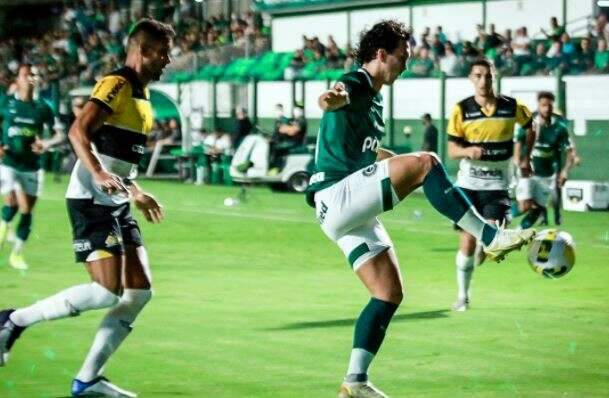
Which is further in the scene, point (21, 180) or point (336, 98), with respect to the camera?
point (21, 180)

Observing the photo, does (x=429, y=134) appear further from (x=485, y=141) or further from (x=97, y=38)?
(x=97, y=38)

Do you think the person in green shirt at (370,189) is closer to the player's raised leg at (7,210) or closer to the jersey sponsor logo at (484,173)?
the jersey sponsor logo at (484,173)

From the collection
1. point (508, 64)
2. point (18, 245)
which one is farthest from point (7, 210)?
point (508, 64)

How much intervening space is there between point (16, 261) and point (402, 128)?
1790 cm

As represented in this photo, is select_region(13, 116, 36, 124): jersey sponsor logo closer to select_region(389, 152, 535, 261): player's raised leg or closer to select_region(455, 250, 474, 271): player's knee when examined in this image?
select_region(455, 250, 474, 271): player's knee

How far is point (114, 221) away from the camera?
30.5 ft

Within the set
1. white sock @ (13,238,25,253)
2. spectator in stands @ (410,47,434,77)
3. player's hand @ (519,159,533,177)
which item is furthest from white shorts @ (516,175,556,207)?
spectator in stands @ (410,47,434,77)

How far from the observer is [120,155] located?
930 centimetres

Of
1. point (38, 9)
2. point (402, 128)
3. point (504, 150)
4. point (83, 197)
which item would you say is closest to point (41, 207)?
point (402, 128)

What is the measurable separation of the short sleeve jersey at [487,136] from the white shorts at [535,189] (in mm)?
6821

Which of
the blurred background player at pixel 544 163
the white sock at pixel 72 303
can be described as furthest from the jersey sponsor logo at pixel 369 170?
the blurred background player at pixel 544 163

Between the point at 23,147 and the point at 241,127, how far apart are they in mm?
18745

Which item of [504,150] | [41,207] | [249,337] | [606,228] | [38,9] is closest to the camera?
[249,337]

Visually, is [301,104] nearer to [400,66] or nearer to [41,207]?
[41,207]
